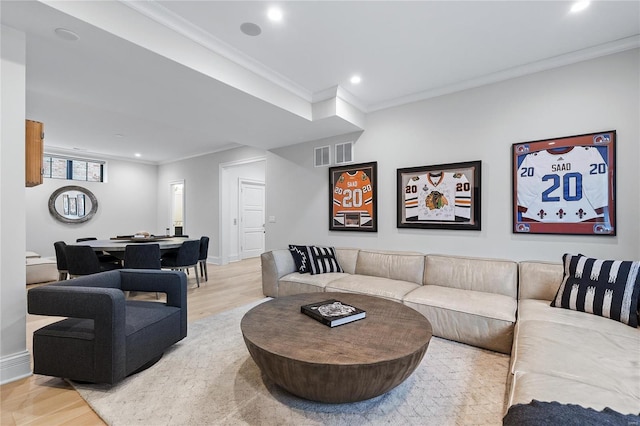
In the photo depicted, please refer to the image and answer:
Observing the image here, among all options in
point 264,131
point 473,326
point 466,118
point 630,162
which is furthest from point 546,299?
point 264,131

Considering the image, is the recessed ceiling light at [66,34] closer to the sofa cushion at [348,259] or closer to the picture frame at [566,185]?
the sofa cushion at [348,259]

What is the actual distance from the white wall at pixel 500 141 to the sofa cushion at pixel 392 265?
0.92ft

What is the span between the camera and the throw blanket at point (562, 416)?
100 cm

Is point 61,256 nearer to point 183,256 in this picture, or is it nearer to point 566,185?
point 183,256

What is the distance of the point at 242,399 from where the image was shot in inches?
70.4

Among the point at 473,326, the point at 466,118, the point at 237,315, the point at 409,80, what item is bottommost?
the point at 237,315

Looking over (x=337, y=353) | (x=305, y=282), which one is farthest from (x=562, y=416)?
(x=305, y=282)

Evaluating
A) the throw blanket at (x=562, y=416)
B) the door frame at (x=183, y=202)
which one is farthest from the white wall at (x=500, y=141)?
the door frame at (x=183, y=202)

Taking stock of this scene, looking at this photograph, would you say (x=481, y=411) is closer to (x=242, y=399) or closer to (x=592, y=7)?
(x=242, y=399)

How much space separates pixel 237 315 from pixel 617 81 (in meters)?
4.45

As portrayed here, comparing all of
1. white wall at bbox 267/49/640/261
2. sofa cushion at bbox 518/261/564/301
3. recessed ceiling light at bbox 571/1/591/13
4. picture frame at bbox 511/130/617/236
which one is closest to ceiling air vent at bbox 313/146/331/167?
white wall at bbox 267/49/640/261

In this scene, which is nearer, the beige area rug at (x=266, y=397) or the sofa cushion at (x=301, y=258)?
the beige area rug at (x=266, y=397)

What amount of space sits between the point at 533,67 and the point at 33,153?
459 centimetres

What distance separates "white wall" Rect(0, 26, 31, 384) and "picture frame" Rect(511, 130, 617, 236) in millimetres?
4349
